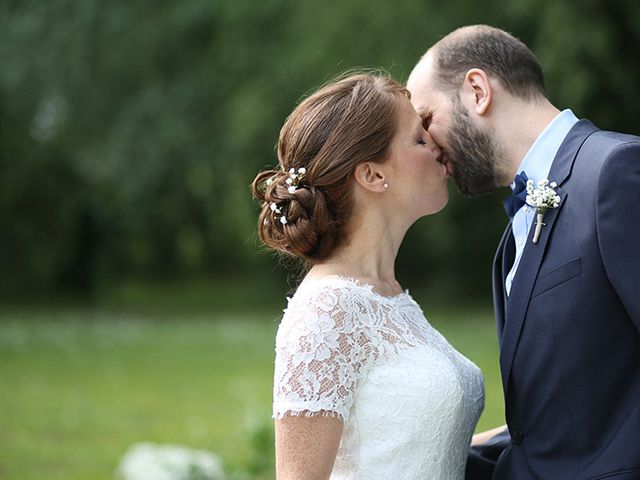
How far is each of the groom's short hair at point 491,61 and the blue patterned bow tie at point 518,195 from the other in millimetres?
317

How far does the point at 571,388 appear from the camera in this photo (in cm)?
292

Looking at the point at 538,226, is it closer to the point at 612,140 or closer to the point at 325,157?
the point at 612,140

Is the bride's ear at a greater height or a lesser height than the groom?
greater

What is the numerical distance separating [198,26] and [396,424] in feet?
56.5

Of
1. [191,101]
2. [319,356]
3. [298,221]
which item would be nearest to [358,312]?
[319,356]

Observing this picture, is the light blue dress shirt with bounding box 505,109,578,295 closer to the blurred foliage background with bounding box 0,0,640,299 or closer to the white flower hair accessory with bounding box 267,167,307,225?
the white flower hair accessory with bounding box 267,167,307,225

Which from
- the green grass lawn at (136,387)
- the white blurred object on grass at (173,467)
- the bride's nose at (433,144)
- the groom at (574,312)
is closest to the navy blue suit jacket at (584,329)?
the groom at (574,312)

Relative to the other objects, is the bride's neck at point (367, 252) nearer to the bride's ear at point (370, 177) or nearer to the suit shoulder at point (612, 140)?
the bride's ear at point (370, 177)

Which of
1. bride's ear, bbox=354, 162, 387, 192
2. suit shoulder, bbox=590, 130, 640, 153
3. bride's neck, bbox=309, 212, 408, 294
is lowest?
bride's neck, bbox=309, 212, 408, 294

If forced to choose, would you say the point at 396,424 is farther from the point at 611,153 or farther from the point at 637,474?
the point at 611,153

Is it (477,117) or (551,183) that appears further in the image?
(477,117)

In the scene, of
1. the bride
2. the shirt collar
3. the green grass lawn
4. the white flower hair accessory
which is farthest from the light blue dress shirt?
the green grass lawn

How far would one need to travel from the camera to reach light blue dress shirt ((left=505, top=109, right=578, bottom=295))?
3283 millimetres

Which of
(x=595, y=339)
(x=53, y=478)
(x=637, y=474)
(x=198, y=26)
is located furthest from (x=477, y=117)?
(x=198, y=26)
